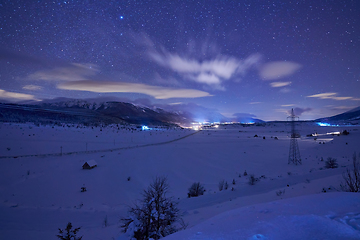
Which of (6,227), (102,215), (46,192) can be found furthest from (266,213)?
(46,192)

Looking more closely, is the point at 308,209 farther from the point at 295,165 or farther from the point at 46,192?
the point at 295,165

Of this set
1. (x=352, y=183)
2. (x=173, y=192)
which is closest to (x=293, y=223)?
(x=352, y=183)

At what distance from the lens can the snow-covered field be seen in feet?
9.32

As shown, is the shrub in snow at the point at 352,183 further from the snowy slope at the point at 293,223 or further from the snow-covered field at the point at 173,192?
the snowy slope at the point at 293,223

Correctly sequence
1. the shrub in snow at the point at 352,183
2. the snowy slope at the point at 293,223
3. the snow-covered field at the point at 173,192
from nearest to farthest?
the snowy slope at the point at 293,223, the snow-covered field at the point at 173,192, the shrub in snow at the point at 352,183

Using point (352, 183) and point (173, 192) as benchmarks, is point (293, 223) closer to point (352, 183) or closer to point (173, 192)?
point (352, 183)

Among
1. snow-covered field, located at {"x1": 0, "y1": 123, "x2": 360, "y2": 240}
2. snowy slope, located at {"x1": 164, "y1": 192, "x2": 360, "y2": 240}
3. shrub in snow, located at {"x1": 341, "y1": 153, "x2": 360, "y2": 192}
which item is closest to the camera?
snowy slope, located at {"x1": 164, "y1": 192, "x2": 360, "y2": 240}

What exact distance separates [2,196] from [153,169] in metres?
11.9

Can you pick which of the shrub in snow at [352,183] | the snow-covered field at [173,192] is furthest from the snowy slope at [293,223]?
the shrub in snow at [352,183]

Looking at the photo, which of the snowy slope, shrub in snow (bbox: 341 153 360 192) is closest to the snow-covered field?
the snowy slope

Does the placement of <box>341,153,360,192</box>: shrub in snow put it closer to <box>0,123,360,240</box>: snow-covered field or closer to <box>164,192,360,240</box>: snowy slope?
<box>0,123,360,240</box>: snow-covered field

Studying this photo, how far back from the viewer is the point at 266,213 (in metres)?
3.34

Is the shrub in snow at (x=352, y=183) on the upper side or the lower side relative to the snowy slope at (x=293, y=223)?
lower

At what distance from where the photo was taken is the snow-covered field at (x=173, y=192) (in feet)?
9.32
